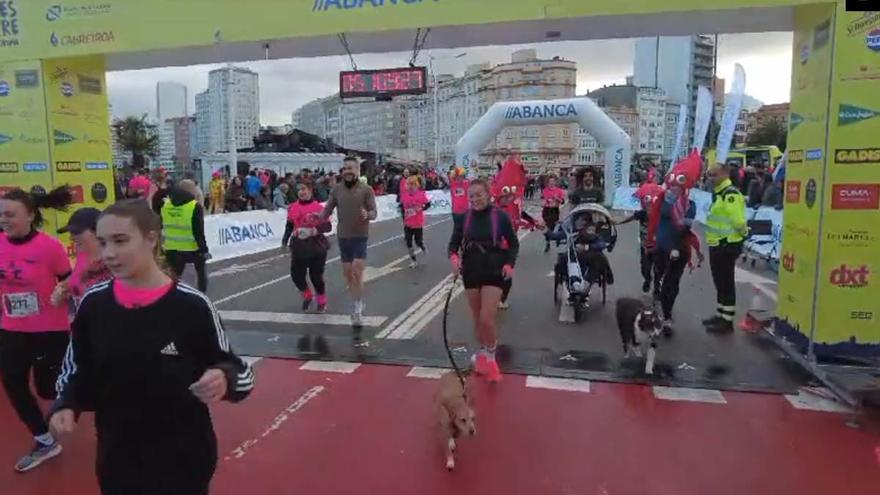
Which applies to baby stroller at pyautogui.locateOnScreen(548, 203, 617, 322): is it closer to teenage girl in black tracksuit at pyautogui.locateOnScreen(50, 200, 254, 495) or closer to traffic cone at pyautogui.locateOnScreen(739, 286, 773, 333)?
traffic cone at pyautogui.locateOnScreen(739, 286, 773, 333)

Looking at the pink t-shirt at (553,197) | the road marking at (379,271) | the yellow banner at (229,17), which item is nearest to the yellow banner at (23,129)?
the yellow banner at (229,17)

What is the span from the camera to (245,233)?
1491 centimetres

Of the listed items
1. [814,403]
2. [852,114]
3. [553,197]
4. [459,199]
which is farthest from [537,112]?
[814,403]

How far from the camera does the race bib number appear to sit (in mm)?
3896

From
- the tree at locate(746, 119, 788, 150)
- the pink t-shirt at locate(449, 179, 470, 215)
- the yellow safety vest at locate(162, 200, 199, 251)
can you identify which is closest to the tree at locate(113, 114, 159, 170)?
the pink t-shirt at locate(449, 179, 470, 215)

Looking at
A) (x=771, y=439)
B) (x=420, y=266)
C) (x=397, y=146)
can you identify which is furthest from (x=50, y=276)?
(x=397, y=146)

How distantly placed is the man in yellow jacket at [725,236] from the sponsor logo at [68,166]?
8.65 m

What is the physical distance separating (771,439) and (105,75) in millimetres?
9699

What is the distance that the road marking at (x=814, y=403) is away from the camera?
495 centimetres

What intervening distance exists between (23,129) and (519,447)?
8.24m

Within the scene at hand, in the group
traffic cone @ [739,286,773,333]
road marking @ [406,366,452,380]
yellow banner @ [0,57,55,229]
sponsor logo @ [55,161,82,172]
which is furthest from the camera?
sponsor logo @ [55,161,82,172]

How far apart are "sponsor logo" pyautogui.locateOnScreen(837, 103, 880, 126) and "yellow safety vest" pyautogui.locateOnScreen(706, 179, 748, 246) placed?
69.1 inches

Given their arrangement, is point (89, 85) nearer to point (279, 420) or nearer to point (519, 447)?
point (279, 420)

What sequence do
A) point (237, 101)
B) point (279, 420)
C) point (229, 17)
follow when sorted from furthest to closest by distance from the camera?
point (237, 101), point (229, 17), point (279, 420)
